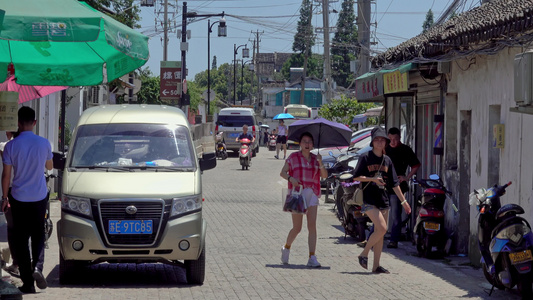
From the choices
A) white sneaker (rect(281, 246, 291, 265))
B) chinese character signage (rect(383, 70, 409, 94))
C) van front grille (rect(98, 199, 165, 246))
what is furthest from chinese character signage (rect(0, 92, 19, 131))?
chinese character signage (rect(383, 70, 409, 94))

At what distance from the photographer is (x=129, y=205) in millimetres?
9586

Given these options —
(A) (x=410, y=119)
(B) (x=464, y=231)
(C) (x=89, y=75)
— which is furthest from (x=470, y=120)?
(C) (x=89, y=75)

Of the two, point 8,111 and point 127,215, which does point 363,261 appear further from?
point 8,111

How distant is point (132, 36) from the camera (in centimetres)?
927

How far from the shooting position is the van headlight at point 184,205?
32.0 ft

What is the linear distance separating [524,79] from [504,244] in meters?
1.93

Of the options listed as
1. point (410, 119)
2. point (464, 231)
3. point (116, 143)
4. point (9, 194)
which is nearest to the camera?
point (9, 194)

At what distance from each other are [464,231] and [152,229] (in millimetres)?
5669

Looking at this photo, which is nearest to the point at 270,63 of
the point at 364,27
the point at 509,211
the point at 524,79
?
the point at 364,27

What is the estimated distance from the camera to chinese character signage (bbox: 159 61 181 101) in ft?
114

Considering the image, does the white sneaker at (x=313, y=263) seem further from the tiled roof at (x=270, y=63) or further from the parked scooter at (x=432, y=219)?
the tiled roof at (x=270, y=63)

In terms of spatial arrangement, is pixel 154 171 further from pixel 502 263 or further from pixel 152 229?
pixel 502 263

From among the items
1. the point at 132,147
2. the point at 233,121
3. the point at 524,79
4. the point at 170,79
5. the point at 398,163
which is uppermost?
the point at 170,79

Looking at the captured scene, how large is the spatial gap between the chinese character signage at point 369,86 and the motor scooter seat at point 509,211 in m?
6.89
